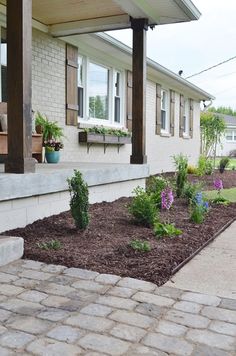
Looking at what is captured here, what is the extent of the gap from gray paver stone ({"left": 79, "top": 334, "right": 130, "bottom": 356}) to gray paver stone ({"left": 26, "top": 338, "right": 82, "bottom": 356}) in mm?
65

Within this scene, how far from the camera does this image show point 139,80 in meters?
6.67

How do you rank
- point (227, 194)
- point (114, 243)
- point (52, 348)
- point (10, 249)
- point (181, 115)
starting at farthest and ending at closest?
point (181, 115), point (227, 194), point (114, 243), point (10, 249), point (52, 348)

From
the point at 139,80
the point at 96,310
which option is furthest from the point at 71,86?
the point at 96,310

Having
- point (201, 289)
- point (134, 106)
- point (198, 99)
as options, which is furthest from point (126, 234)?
point (198, 99)

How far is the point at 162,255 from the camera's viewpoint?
3373 millimetres

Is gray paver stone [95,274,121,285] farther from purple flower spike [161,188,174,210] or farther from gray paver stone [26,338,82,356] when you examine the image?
purple flower spike [161,188,174,210]

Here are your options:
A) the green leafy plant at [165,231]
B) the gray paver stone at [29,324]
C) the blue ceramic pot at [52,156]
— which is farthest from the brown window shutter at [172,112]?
the gray paver stone at [29,324]

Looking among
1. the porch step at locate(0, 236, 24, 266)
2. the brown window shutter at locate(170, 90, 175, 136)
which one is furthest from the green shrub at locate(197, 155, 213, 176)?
the porch step at locate(0, 236, 24, 266)

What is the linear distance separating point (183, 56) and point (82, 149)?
3385 centimetres

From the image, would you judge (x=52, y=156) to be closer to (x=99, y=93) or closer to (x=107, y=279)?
(x=99, y=93)

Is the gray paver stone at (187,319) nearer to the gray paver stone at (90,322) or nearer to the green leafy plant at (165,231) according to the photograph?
the gray paver stone at (90,322)

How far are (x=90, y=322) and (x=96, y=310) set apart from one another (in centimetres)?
16

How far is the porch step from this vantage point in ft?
10.2

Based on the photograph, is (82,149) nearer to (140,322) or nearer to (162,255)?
(162,255)
